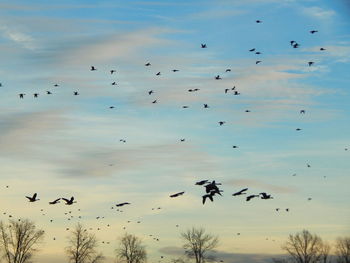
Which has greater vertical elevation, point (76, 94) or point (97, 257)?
point (76, 94)

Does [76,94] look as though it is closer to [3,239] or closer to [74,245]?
[3,239]

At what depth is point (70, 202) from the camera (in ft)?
114

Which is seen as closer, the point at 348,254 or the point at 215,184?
the point at 215,184

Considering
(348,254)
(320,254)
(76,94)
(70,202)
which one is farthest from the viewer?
(348,254)

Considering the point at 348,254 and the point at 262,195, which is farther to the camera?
the point at 348,254

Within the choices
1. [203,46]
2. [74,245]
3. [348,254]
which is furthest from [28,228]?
[348,254]

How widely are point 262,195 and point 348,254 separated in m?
77.6

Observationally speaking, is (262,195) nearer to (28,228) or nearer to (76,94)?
(76,94)

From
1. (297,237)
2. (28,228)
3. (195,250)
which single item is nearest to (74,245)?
(28,228)

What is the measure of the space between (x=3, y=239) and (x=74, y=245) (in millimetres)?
12387

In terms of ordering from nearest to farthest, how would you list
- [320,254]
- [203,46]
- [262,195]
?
[262,195], [203,46], [320,254]

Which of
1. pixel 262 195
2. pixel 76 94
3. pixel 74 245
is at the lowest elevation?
pixel 262 195

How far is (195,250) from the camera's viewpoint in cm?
9162

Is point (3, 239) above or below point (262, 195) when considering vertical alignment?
above
